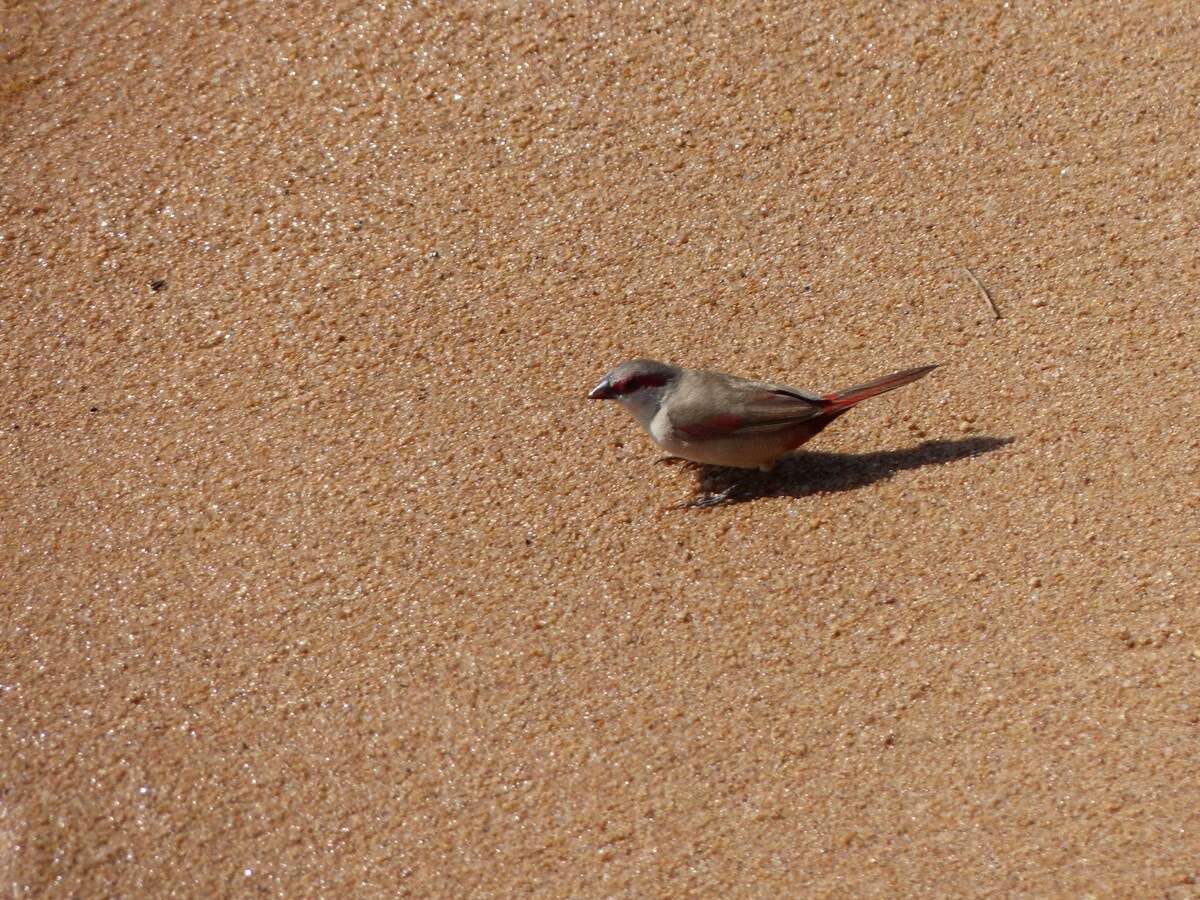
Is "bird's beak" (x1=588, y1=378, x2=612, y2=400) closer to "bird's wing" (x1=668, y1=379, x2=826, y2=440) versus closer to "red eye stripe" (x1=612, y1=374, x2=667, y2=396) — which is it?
"red eye stripe" (x1=612, y1=374, x2=667, y2=396)

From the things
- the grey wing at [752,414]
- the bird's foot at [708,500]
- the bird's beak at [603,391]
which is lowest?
the bird's foot at [708,500]

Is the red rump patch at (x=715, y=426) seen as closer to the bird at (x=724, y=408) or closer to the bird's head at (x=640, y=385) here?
the bird at (x=724, y=408)

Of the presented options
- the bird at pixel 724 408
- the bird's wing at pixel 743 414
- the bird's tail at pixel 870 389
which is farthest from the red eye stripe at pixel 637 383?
the bird's tail at pixel 870 389

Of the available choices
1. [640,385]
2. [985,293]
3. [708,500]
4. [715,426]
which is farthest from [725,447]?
[985,293]

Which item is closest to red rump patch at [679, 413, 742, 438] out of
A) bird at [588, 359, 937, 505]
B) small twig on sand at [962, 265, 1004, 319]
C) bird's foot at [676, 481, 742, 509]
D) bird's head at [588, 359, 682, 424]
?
bird at [588, 359, 937, 505]

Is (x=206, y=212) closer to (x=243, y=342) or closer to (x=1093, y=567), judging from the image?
Result: (x=243, y=342)

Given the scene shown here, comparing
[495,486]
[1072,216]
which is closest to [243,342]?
[495,486]
